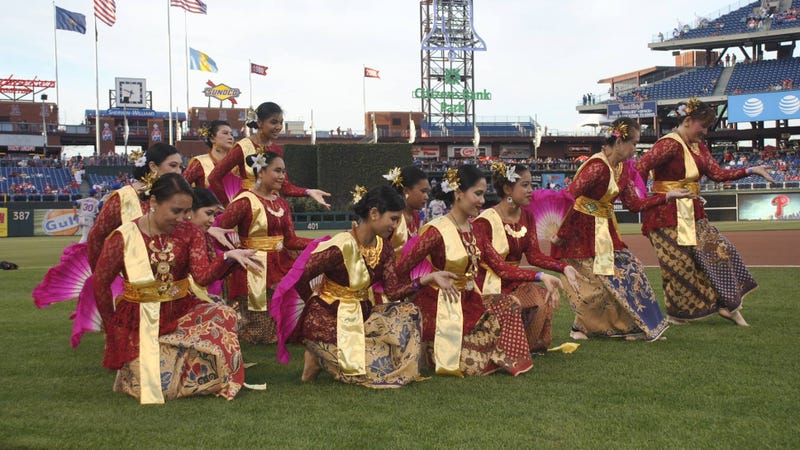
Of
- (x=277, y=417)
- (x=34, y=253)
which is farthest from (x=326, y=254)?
(x=34, y=253)

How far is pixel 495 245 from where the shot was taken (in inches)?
272

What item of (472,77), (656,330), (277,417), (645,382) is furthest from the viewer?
(472,77)

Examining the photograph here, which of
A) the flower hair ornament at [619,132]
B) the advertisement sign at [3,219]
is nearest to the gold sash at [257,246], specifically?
the flower hair ornament at [619,132]

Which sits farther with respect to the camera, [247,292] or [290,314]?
[247,292]

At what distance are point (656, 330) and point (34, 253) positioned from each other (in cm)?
1942

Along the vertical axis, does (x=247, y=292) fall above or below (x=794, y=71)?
below

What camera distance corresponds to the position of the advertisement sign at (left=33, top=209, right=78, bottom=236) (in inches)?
1423

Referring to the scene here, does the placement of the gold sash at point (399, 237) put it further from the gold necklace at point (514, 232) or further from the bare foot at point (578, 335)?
the bare foot at point (578, 335)

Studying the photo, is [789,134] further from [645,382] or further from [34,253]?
[645,382]

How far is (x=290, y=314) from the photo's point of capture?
6223mm

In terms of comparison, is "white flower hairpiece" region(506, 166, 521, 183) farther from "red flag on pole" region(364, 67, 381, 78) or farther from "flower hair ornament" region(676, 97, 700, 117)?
"red flag on pole" region(364, 67, 381, 78)

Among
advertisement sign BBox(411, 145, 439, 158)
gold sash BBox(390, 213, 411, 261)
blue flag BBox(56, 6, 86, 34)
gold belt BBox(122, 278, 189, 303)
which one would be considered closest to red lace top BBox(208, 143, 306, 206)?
gold sash BBox(390, 213, 411, 261)

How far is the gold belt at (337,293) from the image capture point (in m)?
6.14

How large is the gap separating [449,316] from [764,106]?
159 ft
